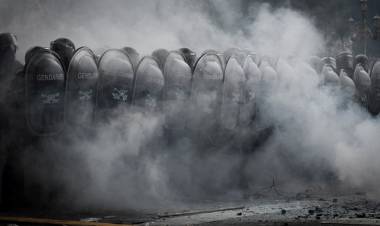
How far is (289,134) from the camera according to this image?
1064cm

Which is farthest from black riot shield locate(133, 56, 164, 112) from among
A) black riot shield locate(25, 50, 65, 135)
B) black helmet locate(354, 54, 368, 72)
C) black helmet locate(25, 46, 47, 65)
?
black helmet locate(354, 54, 368, 72)

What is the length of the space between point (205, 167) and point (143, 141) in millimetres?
1418

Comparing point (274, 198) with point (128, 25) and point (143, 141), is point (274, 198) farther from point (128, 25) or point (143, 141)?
point (128, 25)

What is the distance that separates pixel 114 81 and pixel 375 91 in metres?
7.61

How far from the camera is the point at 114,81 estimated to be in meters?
8.04

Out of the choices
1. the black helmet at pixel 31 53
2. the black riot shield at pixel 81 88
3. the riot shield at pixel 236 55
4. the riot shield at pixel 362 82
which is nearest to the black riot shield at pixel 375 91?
the riot shield at pixel 362 82

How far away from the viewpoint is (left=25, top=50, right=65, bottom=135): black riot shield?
717 cm

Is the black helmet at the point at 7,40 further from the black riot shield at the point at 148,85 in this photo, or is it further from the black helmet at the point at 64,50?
the black riot shield at the point at 148,85

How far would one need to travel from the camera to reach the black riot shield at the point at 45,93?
282 inches

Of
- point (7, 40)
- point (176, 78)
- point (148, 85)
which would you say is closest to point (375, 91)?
point (176, 78)

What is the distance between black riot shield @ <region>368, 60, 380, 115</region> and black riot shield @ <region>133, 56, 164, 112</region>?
243 inches

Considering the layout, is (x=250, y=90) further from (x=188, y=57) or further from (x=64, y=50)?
(x=64, y=50)

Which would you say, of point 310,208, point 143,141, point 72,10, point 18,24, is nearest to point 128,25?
point 72,10

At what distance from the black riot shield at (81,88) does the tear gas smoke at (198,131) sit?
246 millimetres
